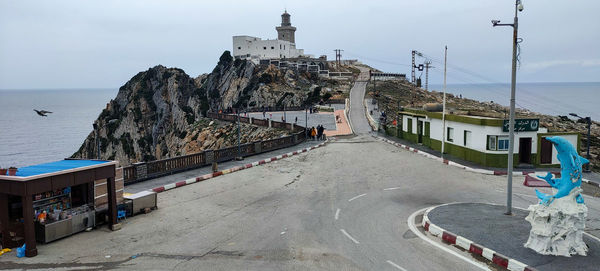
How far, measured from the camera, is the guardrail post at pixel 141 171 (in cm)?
2055

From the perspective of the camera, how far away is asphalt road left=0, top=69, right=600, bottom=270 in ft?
35.8

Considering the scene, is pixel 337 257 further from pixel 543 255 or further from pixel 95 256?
pixel 95 256

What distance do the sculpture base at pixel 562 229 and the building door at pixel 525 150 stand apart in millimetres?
15457

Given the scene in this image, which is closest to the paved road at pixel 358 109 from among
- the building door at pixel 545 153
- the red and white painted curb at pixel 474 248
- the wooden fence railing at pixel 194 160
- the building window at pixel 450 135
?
the wooden fence railing at pixel 194 160

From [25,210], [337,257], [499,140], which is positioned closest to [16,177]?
[25,210]

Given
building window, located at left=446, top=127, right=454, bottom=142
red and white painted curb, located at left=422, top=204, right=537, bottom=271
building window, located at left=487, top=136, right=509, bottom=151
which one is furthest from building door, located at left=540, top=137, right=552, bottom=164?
red and white painted curb, located at left=422, top=204, right=537, bottom=271

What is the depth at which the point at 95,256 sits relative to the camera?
1138 cm

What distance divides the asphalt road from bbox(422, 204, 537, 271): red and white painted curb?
45cm

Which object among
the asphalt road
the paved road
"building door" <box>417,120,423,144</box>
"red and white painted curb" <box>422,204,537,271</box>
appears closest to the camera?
"red and white painted curb" <box>422,204,537,271</box>

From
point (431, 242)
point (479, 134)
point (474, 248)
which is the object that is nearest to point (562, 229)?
point (474, 248)

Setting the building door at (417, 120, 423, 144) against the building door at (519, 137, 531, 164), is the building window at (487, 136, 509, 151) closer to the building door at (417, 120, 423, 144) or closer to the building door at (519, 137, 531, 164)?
the building door at (519, 137, 531, 164)

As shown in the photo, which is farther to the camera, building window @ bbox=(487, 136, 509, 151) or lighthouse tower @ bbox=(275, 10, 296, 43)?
lighthouse tower @ bbox=(275, 10, 296, 43)

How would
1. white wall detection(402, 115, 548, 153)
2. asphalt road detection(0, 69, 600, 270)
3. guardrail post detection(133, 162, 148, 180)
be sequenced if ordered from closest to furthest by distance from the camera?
1. asphalt road detection(0, 69, 600, 270)
2. guardrail post detection(133, 162, 148, 180)
3. white wall detection(402, 115, 548, 153)

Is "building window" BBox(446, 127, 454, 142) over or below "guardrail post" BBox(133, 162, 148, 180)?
over
